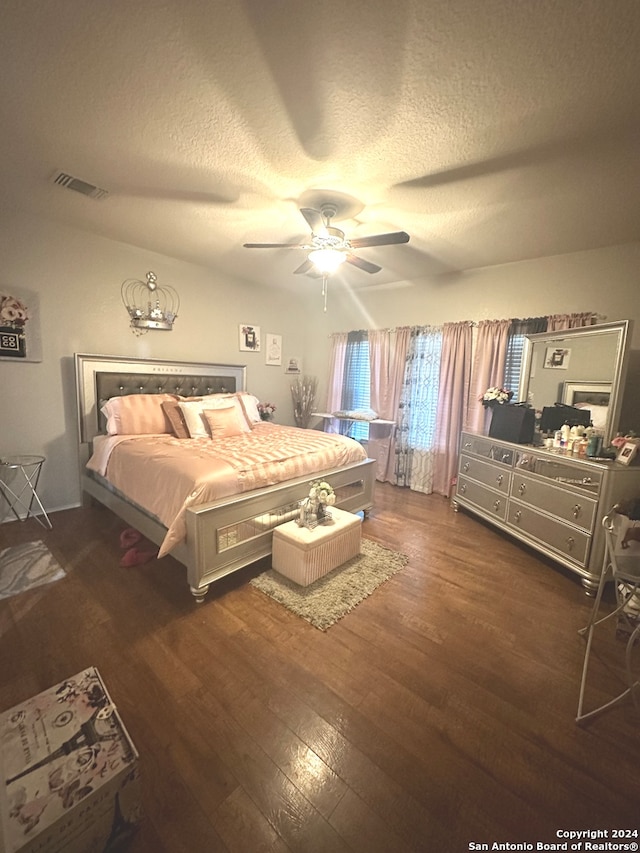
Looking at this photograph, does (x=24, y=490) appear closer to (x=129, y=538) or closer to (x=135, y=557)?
(x=129, y=538)

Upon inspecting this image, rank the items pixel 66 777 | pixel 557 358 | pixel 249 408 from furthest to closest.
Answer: pixel 249 408
pixel 557 358
pixel 66 777

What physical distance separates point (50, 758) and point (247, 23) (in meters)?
2.38

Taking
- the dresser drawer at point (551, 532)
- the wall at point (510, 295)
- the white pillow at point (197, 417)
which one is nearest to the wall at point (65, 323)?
the white pillow at point (197, 417)

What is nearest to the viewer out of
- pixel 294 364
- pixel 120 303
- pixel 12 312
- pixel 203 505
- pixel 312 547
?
pixel 203 505

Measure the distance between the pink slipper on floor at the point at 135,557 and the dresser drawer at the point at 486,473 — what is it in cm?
283

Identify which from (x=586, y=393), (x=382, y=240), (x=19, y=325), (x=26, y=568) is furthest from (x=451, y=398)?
(x=19, y=325)

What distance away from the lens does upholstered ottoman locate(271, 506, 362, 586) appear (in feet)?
6.70

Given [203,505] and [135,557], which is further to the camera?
[135,557]

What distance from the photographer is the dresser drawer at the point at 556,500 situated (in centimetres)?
216

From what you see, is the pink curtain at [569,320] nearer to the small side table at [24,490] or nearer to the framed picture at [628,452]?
the framed picture at [628,452]

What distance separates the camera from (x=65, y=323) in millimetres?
2941

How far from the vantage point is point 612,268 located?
279cm

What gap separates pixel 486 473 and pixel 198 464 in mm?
2492

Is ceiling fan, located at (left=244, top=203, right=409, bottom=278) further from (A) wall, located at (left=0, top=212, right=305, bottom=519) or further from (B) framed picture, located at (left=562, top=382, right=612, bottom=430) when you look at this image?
(B) framed picture, located at (left=562, top=382, right=612, bottom=430)
